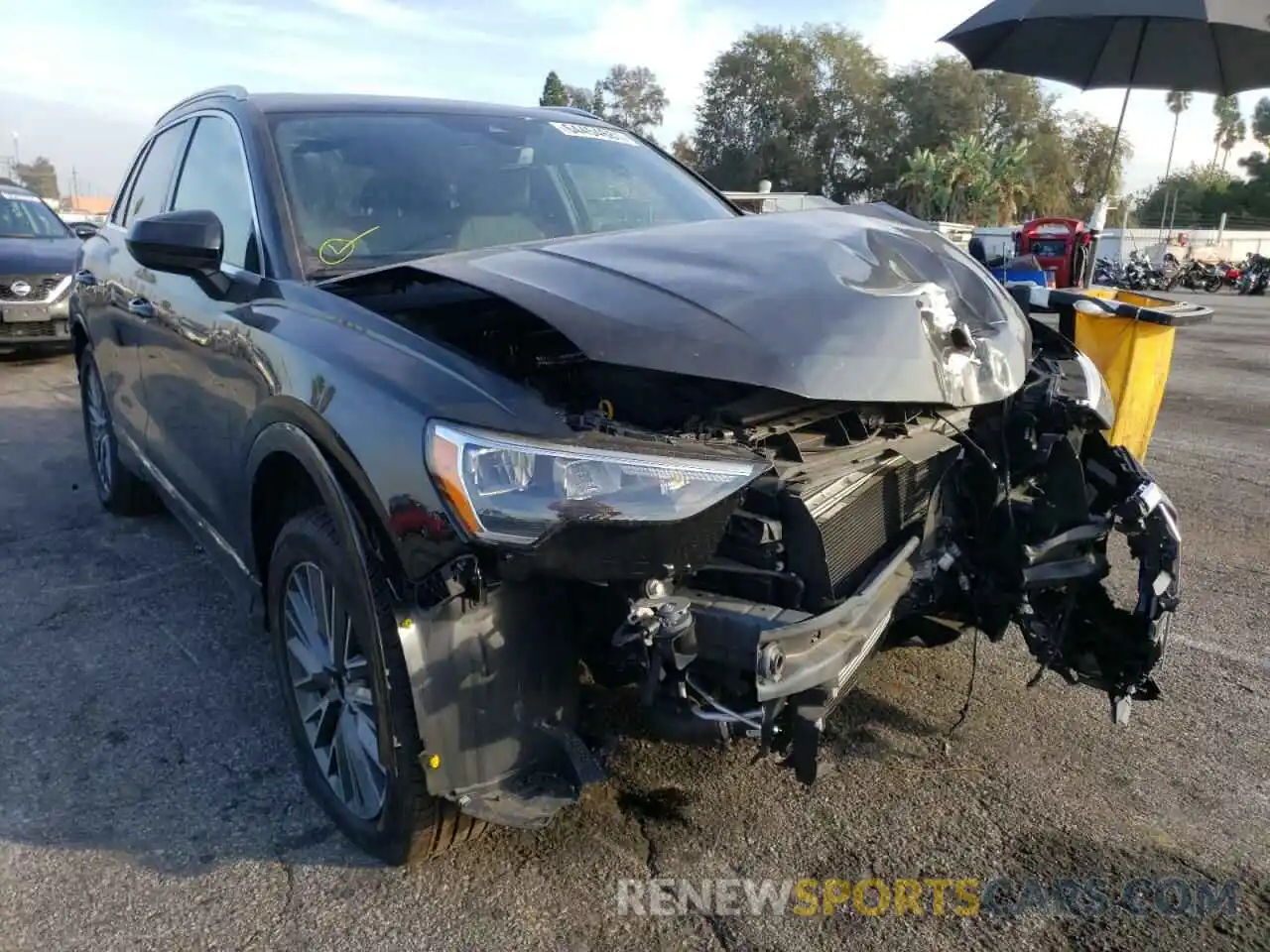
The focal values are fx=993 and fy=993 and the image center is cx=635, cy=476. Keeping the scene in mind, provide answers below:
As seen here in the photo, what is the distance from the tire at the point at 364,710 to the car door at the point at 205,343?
50 cm

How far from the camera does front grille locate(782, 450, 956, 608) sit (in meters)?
2.18

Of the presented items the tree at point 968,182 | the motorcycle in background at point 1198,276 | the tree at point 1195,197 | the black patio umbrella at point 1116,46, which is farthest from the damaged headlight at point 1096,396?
the tree at point 968,182

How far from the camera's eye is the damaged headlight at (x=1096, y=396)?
2869 mm

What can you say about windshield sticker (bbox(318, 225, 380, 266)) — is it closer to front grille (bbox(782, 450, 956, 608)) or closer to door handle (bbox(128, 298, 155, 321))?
door handle (bbox(128, 298, 155, 321))

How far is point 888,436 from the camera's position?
2.57 m

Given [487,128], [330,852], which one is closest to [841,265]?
[487,128]

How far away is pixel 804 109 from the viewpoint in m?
69.1

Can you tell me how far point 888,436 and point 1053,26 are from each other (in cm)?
546

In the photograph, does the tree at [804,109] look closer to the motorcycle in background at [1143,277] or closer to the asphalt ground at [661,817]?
the motorcycle in background at [1143,277]

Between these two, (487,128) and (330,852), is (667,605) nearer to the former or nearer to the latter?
(330,852)

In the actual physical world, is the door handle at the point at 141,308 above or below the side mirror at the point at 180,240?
below

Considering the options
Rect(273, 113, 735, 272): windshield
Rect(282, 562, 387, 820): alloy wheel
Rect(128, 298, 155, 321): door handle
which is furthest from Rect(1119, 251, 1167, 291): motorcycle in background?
Rect(282, 562, 387, 820): alloy wheel

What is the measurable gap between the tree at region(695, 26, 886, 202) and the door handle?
67.6 metres

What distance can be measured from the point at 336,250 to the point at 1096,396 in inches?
90.3
